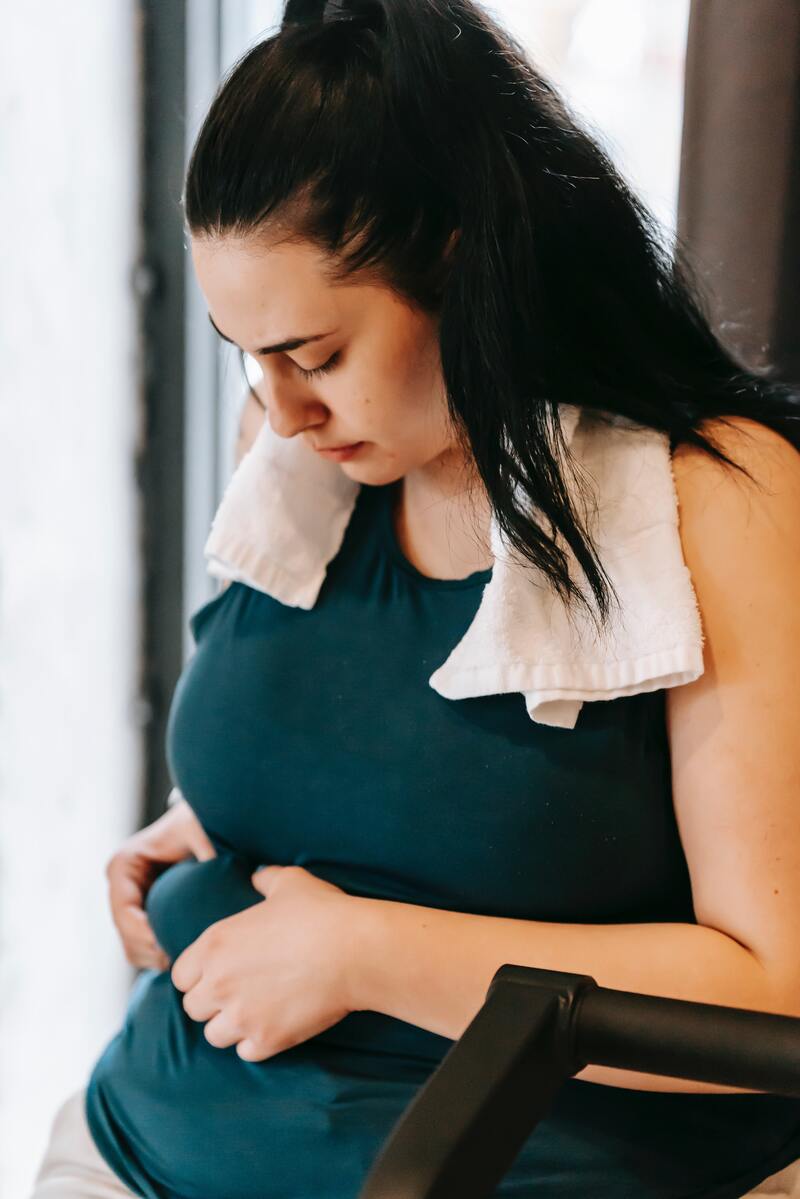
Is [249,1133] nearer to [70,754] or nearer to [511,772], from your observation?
[511,772]

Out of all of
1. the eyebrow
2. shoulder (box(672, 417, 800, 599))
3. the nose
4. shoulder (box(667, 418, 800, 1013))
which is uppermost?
the eyebrow

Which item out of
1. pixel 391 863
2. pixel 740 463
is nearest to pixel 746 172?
pixel 740 463

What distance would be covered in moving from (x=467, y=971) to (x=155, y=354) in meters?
1.15

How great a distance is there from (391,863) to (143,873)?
0.40 metres

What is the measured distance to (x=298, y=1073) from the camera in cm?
92

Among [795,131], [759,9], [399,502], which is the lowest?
[399,502]

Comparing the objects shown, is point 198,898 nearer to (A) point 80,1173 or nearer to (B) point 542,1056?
(A) point 80,1173

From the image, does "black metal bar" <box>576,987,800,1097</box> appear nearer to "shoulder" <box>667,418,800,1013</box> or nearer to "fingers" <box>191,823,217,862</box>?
"shoulder" <box>667,418,800,1013</box>

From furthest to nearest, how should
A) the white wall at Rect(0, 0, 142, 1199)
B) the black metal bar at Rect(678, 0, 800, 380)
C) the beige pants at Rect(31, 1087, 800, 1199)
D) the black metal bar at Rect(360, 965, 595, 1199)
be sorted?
the white wall at Rect(0, 0, 142, 1199)
the black metal bar at Rect(678, 0, 800, 380)
the beige pants at Rect(31, 1087, 800, 1199)
the black metal bar at Rect(360, 965, 595, 1199)

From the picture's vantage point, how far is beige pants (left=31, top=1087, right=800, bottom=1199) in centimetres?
92

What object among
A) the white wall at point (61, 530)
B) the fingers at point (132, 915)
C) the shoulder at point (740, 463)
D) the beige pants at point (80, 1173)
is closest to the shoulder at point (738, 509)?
the shoulder at point (740, 463)

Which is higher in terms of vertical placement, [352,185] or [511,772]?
[352,185]

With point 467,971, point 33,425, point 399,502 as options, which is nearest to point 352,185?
point 399,502

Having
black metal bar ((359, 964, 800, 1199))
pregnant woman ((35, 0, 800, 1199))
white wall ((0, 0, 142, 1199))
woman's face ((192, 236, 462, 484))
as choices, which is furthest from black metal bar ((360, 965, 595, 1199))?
white wall ((0, 0, 142, 1199))
